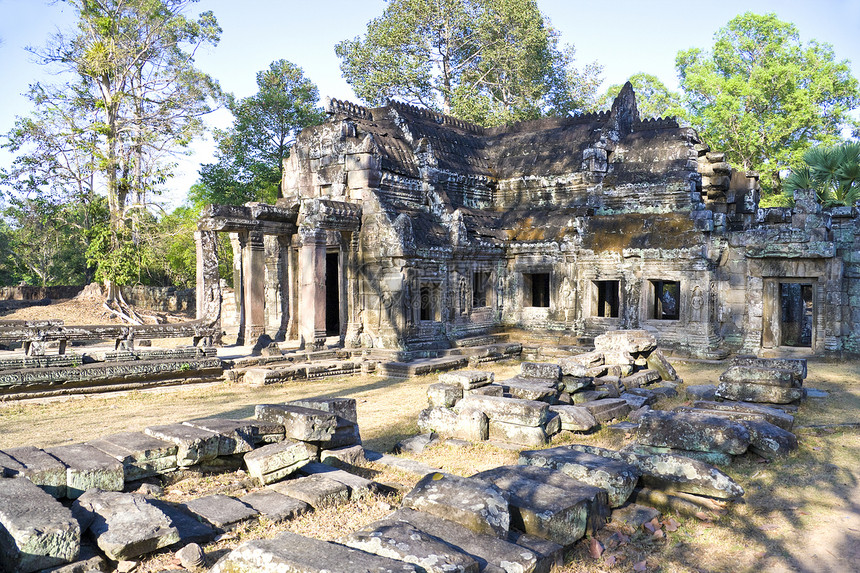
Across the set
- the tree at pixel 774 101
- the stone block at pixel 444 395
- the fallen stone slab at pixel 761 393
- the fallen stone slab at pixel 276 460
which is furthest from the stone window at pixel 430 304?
the tree at pixel 774 101

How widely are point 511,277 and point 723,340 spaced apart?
5.71m

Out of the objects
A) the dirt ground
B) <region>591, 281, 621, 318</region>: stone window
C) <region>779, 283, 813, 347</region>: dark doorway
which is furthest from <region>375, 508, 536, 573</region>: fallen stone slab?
<region>779, 283, 813, 347</region>: dark doorway

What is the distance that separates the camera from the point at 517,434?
7.46 metres

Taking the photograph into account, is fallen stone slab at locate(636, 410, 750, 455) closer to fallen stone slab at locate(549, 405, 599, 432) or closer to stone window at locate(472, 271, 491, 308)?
fallen stone slab at locate(549, 405, 599, 432)

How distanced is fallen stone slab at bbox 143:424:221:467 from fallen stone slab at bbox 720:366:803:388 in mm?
7442

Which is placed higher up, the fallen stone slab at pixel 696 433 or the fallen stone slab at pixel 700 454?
the fallen stone slab at pixel 696 433

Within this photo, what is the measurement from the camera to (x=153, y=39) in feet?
75.9

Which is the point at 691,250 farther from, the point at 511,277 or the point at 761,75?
the point at 761,75

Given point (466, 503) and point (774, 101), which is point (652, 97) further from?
point (466, 503)

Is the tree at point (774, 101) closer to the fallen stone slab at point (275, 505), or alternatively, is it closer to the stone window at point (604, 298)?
the stone window at point (604, 298)

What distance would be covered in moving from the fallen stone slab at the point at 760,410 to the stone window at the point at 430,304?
298 inches

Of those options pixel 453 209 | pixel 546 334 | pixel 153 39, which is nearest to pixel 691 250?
pixel 546 334

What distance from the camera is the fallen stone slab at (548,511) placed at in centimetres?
445

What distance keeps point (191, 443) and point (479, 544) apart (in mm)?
2874
